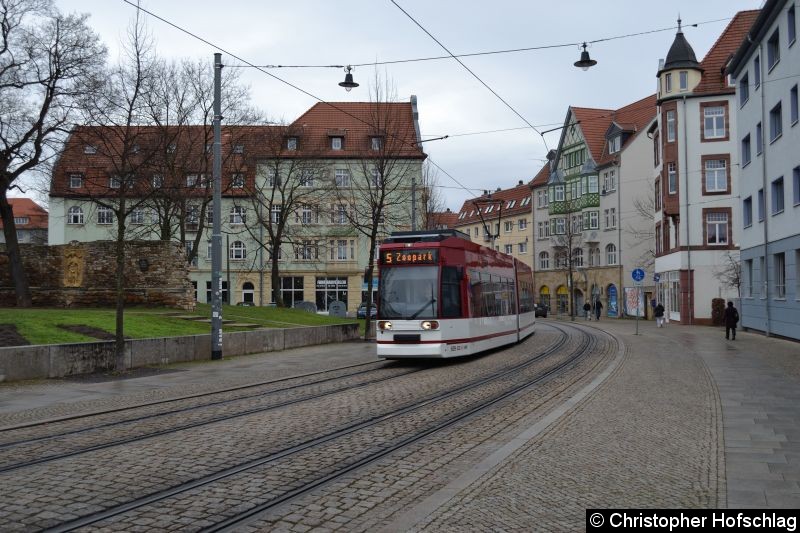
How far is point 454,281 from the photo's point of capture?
19562 mm

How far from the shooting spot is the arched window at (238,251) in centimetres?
6488

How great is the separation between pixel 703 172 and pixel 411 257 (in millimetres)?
35312

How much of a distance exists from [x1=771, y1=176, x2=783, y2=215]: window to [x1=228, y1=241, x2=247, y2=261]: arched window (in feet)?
143

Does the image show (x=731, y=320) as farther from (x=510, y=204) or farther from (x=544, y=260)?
(x=510, y=204)

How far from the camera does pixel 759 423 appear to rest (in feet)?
33.5

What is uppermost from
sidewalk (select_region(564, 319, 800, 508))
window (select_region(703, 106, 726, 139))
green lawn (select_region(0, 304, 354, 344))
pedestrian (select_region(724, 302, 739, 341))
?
window (select_region(703, 106, 726, 139))

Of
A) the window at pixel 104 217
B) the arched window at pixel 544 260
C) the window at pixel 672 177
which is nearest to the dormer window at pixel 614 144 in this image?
the arched window at pixel 544 260

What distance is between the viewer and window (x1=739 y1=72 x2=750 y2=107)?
35.7 metres

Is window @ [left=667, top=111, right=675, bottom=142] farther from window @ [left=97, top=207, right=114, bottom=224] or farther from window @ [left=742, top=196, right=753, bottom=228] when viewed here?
window @ [left=97, top=207, right=114, bottom=224]

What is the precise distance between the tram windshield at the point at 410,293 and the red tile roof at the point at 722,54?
3647 centimetres

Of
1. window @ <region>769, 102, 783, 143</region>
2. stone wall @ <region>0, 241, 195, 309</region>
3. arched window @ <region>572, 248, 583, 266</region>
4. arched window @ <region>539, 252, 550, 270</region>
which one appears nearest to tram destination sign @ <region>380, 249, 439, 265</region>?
stone wall @ <region>0, 241, 195, 309</region>

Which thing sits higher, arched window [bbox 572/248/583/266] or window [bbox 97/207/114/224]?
window [bbox 97/207/114/224]

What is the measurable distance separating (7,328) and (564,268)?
58.7 m

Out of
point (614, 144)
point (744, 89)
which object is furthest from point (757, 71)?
point (614, 144)
